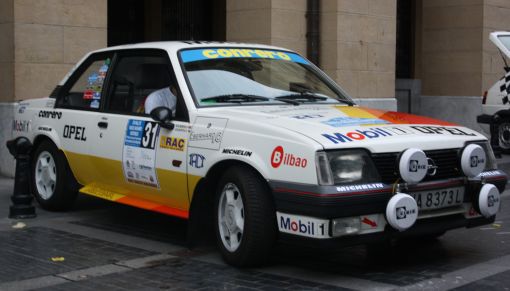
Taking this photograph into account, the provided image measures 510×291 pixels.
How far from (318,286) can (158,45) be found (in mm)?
2875

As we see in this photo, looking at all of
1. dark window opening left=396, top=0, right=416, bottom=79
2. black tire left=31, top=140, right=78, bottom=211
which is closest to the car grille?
black tire left=31, top=140, right=78, bottom=211

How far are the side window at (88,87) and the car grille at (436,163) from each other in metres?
3.20

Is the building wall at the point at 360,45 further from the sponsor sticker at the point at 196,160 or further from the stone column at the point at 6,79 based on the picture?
the sponsor sticker at the point at 196,160

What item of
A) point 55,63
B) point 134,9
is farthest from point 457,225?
point 134,9

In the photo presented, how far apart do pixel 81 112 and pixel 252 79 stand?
6.36ft

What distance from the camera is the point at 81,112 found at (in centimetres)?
Answer: 803

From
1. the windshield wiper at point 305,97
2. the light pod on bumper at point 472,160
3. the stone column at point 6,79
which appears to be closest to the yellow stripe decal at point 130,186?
the windshield wiper at point 305,97

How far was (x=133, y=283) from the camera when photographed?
580 cm

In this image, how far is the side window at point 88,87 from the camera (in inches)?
312

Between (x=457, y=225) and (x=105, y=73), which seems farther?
(x=105, y=73)

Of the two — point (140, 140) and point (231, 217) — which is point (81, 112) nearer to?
point (140, 140)

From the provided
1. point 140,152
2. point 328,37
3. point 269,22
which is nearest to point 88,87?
point 140,152

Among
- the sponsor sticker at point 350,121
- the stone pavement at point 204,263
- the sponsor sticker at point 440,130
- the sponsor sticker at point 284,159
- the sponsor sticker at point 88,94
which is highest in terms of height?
the sponsor sticker at point 88,94

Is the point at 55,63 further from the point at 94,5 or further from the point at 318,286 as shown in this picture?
the point at 318,286
